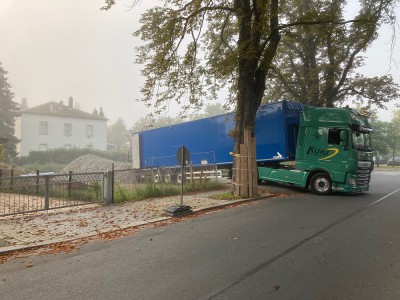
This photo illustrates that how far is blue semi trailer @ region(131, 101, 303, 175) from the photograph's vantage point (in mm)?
15547

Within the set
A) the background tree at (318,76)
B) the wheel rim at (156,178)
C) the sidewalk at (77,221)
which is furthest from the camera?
the background tree at (318,76)

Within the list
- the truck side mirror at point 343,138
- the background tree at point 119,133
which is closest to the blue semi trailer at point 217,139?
the truck side mirror at point 343,138

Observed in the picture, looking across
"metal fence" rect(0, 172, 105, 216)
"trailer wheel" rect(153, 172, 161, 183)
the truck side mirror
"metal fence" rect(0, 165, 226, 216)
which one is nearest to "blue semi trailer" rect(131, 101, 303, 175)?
the truck side mirror

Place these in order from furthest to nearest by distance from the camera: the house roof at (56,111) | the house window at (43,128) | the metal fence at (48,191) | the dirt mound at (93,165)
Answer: the house roof at (56,111), the house window at (43,128), the dirt mound at (93,165), the metal fence at (48,191)

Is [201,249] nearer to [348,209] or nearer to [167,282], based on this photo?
[167,282]

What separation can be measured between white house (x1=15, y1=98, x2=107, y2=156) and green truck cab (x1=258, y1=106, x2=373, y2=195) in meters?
47.1

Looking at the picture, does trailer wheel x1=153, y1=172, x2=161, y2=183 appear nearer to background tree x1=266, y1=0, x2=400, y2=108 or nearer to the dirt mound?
background tree x1=266, y1=0, x2=400, y2=108

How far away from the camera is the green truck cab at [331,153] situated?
44.1 ft

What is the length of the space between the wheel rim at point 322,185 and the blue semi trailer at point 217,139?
173cm

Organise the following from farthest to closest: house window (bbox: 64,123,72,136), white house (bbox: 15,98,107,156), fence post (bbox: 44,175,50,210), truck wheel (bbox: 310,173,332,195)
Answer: house window (bbox: 64,123,72,136)
white house (bbox: 15,98,107,156)
truck wheel (bbox: 310,173,332,195)
fence post (bbox: 44,175,50,210)

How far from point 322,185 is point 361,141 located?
2.44 m

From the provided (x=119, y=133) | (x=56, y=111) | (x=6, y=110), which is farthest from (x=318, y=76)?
(x=119, y=133)

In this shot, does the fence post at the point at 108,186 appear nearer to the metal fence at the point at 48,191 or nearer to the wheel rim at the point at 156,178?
the metal fence at the point at 48,191

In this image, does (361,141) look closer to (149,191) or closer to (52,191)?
(149,191)
